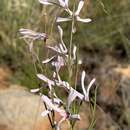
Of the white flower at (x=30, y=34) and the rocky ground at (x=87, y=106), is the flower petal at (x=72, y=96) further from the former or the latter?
the rocky ground at (x=87, y=106)

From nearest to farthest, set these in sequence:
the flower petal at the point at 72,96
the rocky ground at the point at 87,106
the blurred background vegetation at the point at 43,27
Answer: the flower petal at the point at 72,96, the rocky ground at the point at 87,106, the blurred background vegetation at the point at 43,27

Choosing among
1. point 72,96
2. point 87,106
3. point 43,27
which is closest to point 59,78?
point 72,96

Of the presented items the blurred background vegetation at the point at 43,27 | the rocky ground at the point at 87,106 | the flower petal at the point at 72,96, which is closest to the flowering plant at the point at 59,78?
the flower petal at the point at 72,96

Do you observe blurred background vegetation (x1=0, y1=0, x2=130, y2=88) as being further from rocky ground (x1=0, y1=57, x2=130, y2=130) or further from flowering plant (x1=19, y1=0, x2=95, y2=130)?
flowering plant (x1=19, y1=0, x2=95, y2=130)

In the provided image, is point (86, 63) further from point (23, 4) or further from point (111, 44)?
point (23, 4)

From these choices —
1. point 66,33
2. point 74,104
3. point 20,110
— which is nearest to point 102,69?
point 66,33

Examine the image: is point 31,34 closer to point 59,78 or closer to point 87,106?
point 59,78
